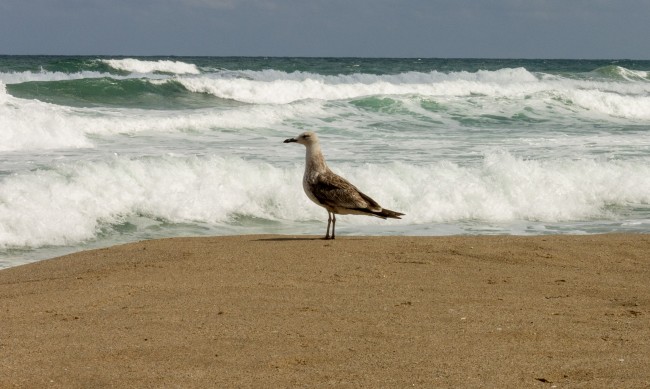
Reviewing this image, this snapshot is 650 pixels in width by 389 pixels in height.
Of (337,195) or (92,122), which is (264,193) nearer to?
(337,195)

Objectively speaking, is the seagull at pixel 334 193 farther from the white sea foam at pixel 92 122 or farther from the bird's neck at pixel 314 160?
the white sea foam at pixel 92 122

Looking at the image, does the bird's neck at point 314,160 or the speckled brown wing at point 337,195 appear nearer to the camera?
the speckled brown wing at point 337,195

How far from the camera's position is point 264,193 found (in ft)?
36.9

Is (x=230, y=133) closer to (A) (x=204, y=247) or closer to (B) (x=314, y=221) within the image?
(B) (x=314, y=221)

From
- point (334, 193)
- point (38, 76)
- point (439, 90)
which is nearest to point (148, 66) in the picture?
point (38, 76)

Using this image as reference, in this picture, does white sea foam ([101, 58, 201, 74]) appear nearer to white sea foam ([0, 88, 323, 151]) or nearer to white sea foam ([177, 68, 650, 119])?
white sea foam ([177, 68, 650, 119])

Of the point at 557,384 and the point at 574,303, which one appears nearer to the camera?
the point at 557,384

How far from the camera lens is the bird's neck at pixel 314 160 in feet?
25.6

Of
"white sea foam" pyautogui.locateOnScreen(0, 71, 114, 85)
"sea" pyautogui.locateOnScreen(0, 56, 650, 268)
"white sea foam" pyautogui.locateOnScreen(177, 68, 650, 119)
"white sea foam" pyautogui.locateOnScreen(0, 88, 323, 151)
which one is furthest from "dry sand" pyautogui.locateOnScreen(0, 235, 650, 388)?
"white sea foam" pyautogui.locateOnScreen(0, 71, 114, 85)

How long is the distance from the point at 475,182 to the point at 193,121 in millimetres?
8817

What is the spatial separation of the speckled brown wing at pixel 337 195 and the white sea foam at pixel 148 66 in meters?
41.8

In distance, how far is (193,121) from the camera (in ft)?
63.2

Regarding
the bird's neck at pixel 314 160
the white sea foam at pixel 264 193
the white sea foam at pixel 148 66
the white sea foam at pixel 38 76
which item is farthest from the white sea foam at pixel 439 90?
the bird's neck at pixel 314 160

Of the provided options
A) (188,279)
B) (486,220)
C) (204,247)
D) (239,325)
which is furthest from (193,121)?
(239,325)
